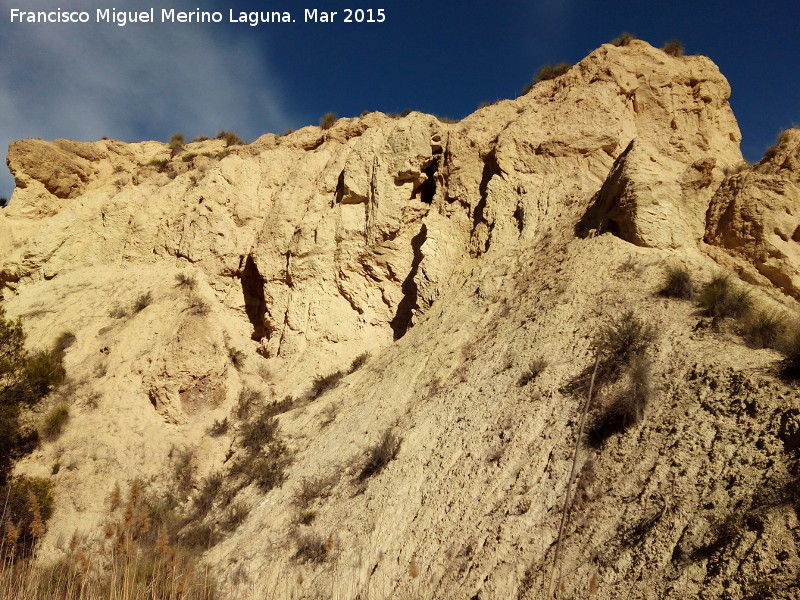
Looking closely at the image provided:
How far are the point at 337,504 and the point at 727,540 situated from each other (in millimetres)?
5685

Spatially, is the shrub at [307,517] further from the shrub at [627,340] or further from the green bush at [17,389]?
the green bush at [17,389]

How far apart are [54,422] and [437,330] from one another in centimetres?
893

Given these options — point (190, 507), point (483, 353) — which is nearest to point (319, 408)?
point (190, 507)

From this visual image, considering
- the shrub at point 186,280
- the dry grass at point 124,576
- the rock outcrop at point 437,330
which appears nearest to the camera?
the dry grass at point 124,576

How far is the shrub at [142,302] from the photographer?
1517 cm

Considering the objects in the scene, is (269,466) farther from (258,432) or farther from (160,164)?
(160,164)

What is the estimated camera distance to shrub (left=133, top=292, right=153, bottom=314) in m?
15.2

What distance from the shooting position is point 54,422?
A: 12047mm

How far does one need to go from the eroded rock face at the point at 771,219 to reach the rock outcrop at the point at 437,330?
1.7 inches

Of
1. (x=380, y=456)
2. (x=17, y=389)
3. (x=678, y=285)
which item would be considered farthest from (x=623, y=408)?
(x=17, y=389)

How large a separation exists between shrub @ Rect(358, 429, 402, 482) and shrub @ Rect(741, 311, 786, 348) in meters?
5.35

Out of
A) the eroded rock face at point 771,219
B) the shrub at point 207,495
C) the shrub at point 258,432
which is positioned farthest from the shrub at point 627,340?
the shrub at point 207,495

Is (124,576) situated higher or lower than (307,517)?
higher

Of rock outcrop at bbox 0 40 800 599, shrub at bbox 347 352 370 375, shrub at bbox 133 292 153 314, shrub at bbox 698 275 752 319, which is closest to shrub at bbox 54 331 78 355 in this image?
rock outcrop at bbox 0 40 800 599
